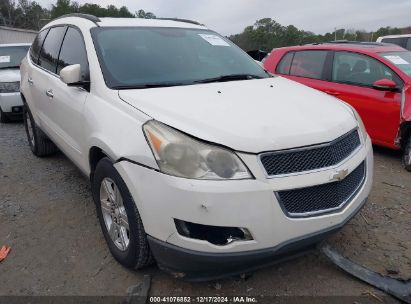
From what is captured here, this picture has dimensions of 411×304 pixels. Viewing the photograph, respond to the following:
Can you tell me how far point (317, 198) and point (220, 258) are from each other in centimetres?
65

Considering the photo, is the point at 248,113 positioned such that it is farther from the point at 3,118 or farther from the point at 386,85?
the point at 3,118

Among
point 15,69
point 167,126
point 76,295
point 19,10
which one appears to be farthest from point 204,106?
point 19,10

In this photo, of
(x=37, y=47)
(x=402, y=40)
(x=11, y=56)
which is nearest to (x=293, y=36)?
(x=402, y=40)

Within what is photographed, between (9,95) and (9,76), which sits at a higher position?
(9,76)

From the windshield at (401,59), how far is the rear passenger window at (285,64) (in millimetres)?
1490

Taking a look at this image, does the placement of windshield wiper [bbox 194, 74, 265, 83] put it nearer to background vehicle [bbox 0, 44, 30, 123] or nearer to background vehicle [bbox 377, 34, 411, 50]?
background vehicle [bbox 0, 44, 30, 123]

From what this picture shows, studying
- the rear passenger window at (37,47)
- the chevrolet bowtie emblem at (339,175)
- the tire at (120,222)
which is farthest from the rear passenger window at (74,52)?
the chevrolet bowtie emblem at (339,175)

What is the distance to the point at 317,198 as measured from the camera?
225 cm

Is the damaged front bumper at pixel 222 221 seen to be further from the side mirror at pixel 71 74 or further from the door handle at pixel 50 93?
the door handle at pixel 50 93

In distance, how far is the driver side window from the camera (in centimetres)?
508

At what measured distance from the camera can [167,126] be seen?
223 cm

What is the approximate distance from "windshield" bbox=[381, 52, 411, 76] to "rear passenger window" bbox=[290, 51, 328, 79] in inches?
34.7

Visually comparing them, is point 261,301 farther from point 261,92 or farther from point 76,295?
point 261,92

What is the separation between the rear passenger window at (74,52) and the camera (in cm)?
314
